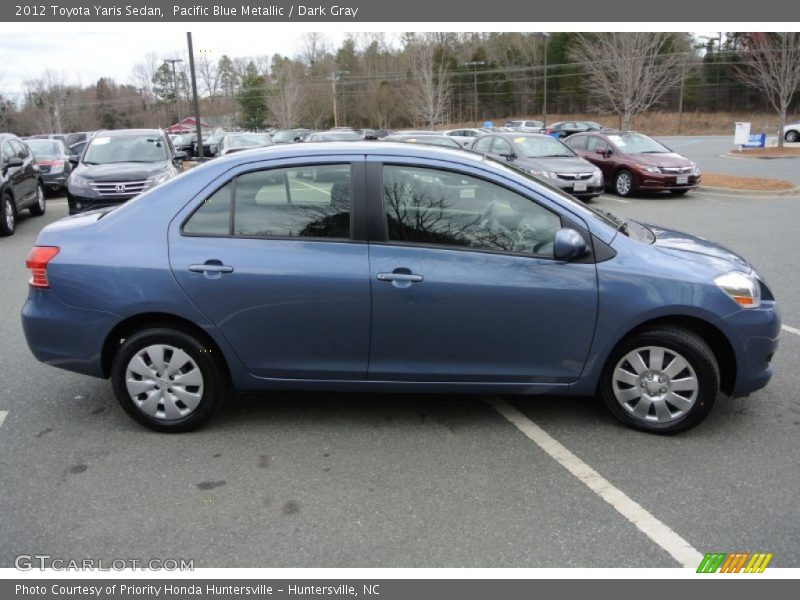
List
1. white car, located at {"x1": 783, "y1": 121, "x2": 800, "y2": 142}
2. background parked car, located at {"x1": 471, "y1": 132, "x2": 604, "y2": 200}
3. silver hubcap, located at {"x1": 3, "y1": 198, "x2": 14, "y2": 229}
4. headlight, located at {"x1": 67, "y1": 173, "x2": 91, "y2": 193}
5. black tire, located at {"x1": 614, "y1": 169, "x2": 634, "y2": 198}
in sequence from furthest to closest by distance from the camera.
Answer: white car, located at {"x1": 783, "y1": 121, "x2": 800, "y2": 142}
black tire, located at {"x1": 614, "y1": 169, "x2": 634, "y2": 198}
background parked car, located at {"x1": 471, "y1": 132, "x2": 604, "y2": 200}
headlight, located at {"x1": 67, "y1": 173, "x2": 91, "y2": 193}
silver hubcap, located at {"x1": 3, "y1": 198, "x2": 14, "y2": 229}

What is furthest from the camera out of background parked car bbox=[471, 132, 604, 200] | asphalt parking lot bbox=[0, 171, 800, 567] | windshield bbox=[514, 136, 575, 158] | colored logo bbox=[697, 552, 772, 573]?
windshield bbox=[514, 136, 575, 158]

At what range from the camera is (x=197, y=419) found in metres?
4.11

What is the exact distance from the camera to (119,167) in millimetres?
11969

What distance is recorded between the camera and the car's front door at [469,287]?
3824 mm

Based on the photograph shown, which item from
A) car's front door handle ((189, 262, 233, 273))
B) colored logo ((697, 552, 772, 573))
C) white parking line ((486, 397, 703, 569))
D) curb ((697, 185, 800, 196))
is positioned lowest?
colored logo ((697, 552, 772, 573))

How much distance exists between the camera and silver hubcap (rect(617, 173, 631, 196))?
1575 centimetres

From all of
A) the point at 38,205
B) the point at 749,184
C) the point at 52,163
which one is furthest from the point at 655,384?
the point at 52,163

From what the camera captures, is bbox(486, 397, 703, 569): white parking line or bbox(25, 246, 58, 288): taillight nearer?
bbox(486, 397, 703, 569): white parking line

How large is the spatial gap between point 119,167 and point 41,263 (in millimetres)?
8652

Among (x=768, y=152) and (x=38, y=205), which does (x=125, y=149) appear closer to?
(x=38, y=205)

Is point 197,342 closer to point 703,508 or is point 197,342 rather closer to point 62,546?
point 62,546

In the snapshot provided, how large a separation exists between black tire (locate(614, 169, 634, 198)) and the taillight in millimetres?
13987

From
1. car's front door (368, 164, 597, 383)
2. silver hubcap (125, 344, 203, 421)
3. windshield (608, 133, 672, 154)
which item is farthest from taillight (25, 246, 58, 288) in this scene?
windshield (608, 133, 672, 154)

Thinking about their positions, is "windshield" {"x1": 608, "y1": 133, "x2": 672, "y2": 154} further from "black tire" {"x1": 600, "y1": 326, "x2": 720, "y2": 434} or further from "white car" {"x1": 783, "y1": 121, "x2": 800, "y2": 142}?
"white car" {"x1": 783, "y1": 121, "x2": 800, "y2": 142}
